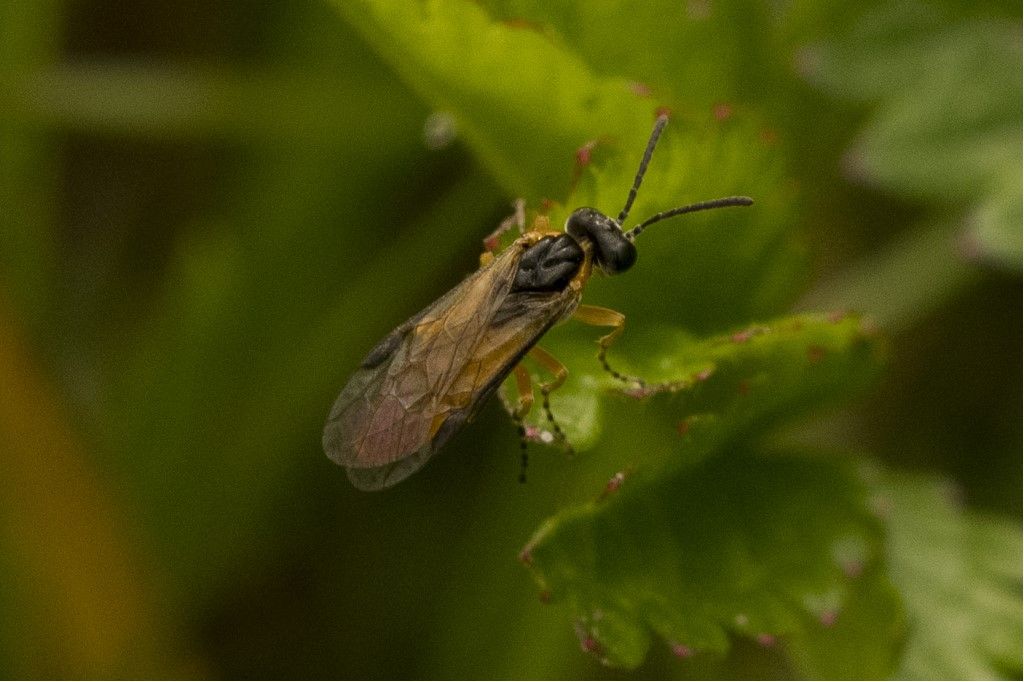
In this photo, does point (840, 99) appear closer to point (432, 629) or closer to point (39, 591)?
point (432, 629)

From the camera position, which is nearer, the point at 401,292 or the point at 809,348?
the point at 809,348

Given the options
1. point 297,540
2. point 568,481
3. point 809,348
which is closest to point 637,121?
point 809,348

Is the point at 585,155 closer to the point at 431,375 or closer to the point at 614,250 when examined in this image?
the point at 614,250

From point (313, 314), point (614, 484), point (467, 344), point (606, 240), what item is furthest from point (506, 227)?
point (313, 314)

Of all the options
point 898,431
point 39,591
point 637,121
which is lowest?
point 898,431

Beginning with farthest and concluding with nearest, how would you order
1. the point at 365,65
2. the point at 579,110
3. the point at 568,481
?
the point at 365,65
the point at 568,481
the point at 579,110

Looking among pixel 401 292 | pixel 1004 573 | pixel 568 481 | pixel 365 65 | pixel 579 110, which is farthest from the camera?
pixel 365 65

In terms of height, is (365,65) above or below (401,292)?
above
